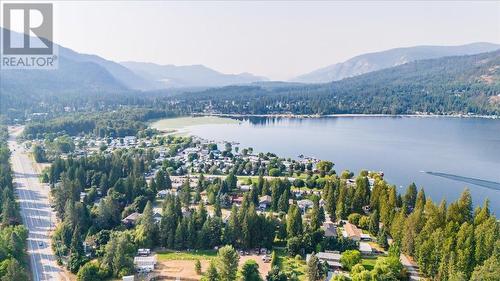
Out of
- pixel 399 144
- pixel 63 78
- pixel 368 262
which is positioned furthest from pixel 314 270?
pixel 63 78

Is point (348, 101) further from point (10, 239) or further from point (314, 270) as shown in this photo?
point (10, 239)

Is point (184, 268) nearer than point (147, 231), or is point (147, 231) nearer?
point (184, 268)

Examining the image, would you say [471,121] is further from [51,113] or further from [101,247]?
[51,113]

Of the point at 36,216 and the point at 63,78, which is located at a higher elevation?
the point at 63,78

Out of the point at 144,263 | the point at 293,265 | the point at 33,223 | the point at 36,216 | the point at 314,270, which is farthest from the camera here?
the point at 36,216

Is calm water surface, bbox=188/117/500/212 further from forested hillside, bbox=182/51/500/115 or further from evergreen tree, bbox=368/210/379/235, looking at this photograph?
evergreen tree, bbox=368/210/379/235

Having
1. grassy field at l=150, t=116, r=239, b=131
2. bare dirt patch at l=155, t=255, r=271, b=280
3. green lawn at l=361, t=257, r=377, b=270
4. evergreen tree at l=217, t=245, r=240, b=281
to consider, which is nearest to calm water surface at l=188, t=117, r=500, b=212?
grassy field at l=150, t=116, r=239, b=131

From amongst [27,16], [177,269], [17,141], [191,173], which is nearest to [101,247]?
[177,269]

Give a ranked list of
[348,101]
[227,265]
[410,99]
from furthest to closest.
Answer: [348,101], [410,99], [227,265]
